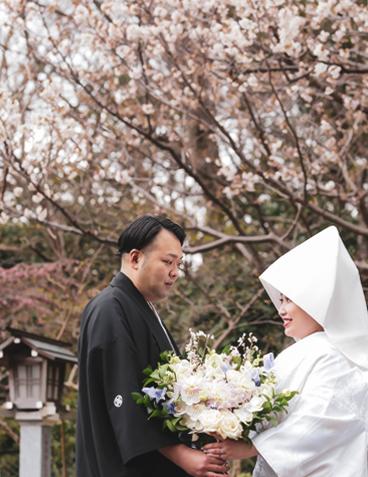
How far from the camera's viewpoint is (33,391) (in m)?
6.30

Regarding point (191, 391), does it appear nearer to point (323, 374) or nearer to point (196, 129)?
point (323, 374)

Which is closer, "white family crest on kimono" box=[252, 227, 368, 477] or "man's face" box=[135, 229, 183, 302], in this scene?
"white family crest on kimono" box=[252, 227, 368, 477]

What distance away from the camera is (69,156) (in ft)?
26.9

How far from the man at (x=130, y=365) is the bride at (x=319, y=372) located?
21 centimetres

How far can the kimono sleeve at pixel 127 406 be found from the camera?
3.40 metres

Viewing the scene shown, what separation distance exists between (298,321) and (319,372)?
28 centimetres

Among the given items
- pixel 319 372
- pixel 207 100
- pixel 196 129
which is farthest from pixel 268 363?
pixel 196 129

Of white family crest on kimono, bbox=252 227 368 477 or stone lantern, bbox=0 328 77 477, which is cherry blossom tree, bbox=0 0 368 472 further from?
white family crest on kimono, bbox=252 227 368 477

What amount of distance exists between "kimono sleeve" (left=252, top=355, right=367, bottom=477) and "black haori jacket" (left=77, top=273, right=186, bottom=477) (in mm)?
381

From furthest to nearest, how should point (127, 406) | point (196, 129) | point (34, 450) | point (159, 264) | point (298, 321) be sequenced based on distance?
1. point (196, 129)
2. point (34, 450)
3. point (298, 321)
4. point (159, 264)
5. point (127, 406)

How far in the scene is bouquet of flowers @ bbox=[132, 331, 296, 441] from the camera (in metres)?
3.36

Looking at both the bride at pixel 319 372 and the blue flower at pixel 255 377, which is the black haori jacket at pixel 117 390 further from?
the blue flower at pixel 255 377

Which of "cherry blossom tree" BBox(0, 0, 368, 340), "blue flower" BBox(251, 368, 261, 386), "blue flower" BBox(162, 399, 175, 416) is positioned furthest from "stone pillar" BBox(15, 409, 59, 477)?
"blue flower" BBox(251, 368, 261, 386)

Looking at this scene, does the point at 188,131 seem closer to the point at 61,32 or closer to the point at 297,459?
the point at 61,32
